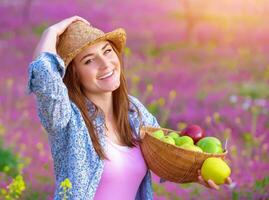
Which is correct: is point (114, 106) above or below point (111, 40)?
below

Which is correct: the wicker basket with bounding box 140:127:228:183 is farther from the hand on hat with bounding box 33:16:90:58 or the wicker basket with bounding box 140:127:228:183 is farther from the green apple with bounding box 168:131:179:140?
the hand on hat with bounding box 33:16:90:58

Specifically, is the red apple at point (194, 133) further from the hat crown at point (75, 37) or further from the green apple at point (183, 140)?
the hat crown at point (75, 37)

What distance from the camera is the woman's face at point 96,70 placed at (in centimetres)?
344

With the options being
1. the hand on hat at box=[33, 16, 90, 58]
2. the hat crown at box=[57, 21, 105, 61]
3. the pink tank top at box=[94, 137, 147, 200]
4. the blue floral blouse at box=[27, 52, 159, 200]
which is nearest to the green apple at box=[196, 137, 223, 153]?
the pink tank top at box=[94, 137, 147, 200]

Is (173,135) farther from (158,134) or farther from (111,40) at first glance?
(111,40)

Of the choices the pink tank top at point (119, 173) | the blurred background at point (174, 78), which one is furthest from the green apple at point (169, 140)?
the blurred background at point (174, 78)

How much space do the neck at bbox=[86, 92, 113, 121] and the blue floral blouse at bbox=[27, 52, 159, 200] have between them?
10 centimetres

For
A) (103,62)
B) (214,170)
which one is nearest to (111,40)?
(103,62)

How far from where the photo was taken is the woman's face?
3436mm

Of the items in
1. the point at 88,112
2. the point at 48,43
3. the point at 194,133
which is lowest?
the point at 194,133

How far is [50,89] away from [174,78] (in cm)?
869

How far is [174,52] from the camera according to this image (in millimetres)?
14695

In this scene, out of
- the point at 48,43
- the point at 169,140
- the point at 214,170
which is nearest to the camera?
the point at 214,170

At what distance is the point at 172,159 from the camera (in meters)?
3.22
